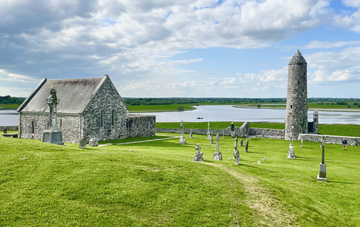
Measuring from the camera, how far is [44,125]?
37.1 metres

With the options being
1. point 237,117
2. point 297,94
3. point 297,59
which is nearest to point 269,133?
point 297,94

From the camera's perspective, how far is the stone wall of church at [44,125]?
34.2 meters

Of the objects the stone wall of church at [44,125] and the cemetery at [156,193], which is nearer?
the cemetery at [156,193]

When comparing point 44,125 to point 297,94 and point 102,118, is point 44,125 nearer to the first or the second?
point 102,118

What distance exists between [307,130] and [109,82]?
110 ft

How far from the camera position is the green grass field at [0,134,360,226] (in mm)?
8828

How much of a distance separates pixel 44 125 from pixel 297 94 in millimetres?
39053

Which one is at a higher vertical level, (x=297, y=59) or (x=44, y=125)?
(x=297, y=59)

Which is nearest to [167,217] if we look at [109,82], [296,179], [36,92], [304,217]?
[304,217]

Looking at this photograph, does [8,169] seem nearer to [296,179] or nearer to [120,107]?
[296,179]

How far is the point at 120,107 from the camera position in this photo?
38.7 metres

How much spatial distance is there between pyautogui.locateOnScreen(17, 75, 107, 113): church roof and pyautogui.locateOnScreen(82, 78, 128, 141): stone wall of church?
90cm

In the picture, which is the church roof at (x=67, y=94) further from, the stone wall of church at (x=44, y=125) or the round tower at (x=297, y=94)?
the round tower at (x=297, y=94)

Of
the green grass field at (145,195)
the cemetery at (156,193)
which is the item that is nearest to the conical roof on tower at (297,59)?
the cemetery at (156,193)
